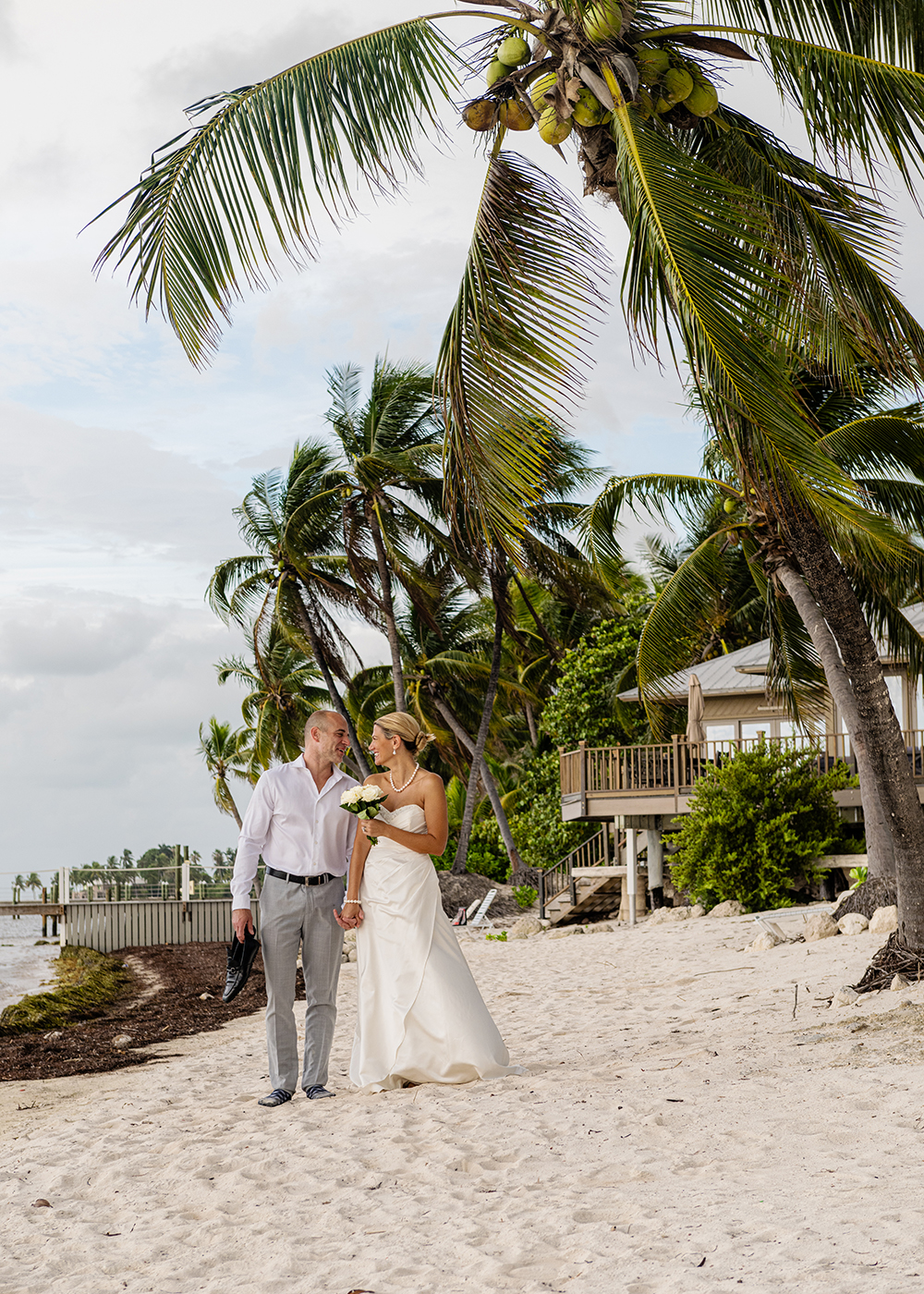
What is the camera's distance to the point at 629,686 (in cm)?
2748

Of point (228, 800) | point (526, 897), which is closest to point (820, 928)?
point (526, 897)

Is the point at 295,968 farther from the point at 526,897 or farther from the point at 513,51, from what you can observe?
the point at 526,897

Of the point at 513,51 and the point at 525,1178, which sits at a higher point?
the point at 513,51

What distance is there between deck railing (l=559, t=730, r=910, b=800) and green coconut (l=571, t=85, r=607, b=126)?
14.6m

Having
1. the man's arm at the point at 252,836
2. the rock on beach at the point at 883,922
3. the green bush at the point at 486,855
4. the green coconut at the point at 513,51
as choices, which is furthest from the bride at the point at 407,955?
the green bush at the point at 486,855

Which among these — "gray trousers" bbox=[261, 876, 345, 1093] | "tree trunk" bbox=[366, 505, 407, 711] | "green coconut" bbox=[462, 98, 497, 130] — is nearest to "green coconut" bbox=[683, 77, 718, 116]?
"green coconut" bbox=[462, 98, 497, 130]

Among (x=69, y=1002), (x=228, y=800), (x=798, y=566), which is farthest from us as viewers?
(x=228, y=800)

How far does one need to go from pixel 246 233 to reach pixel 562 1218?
535 centimetres

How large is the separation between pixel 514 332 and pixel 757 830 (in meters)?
12.8

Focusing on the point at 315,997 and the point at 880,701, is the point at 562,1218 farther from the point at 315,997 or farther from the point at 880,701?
the point at 880,701

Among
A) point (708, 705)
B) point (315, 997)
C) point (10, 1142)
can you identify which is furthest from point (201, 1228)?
point (708, 705)

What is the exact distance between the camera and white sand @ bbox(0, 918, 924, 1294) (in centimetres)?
335

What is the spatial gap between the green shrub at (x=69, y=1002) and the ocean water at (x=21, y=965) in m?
0.92

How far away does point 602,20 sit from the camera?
5.51 metres
